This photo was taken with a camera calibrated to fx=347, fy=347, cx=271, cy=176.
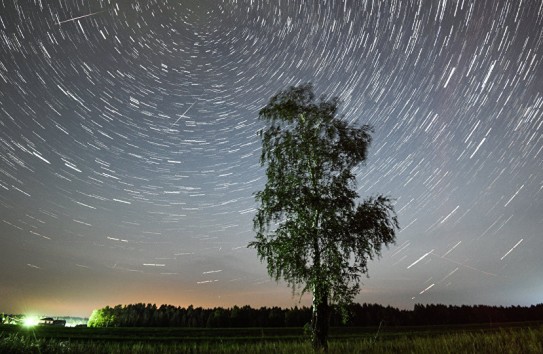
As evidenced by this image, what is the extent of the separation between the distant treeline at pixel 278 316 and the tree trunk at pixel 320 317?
65.8 m

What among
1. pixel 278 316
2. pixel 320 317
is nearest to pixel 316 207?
pixel 320 317

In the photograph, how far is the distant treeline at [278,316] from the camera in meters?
90.5

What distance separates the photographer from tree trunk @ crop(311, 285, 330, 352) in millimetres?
17266

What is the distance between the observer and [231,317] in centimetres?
9312

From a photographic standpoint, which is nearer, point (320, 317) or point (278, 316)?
point (320, 317)

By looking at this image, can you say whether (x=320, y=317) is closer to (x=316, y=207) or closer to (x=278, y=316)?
(x=316, y=207)

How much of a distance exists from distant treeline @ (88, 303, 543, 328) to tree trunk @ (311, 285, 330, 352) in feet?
216

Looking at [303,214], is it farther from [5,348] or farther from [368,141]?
[5,348]

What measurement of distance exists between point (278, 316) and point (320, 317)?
258ft

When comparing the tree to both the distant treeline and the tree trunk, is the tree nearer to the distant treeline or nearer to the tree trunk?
the tree trunk

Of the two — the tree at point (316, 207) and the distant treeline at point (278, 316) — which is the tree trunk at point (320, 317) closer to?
the tree at point (316, 207)

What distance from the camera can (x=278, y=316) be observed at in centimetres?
9075

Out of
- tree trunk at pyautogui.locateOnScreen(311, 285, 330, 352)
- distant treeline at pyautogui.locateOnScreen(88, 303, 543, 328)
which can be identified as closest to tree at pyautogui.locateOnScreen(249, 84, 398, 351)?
tree trunk at pyautogui.locateOnScreen(311, 285, 330, 352)

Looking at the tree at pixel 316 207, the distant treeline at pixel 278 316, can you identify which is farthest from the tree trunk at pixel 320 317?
the distant treeline at pixel 278 316
